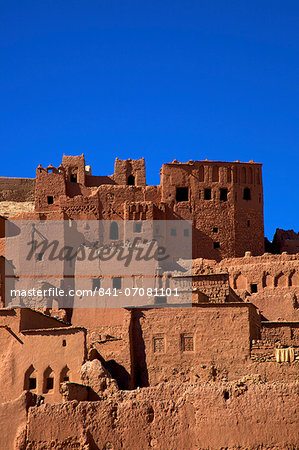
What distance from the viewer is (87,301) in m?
40.8

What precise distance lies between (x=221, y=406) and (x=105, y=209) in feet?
74.5

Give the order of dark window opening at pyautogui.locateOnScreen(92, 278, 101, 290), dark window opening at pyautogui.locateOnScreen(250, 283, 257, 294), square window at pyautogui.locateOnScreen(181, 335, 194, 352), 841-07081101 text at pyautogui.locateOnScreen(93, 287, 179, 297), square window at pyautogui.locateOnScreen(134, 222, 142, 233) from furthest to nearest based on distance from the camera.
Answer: square window at pyautogui.locateOnScreen(134, 222, 142, 233)
dark window opening at pyautogui.locateOnScreen(250, 283, 257, 294)
dark window opening at pyautogui.locateOnScreen(92, 278, 101, 290)
841-07081101 text at pyautogui.locateOnScreen(93, 287, 179, 297)
square window at pyautogui.locateOnScreen(181, 335, 194, 352)

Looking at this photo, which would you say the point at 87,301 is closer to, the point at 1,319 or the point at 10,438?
the point at 1,319

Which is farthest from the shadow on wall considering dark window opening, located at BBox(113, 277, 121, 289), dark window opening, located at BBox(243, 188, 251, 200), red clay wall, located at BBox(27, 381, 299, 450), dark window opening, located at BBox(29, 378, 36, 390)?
dark window opening, located at BBox(243, 188, 251, 200)

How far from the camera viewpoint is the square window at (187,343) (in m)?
33.6

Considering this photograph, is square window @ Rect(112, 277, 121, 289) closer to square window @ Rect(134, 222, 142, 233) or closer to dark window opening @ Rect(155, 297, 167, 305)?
dark window opening @ Rect(155, 297, 167, 305)

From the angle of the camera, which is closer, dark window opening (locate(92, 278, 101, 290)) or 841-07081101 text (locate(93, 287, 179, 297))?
841-07081101 text (locate(93, 287, 179, 297))

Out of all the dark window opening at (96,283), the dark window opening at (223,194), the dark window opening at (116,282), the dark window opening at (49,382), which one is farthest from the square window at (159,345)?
the dark window opening at (223,194)

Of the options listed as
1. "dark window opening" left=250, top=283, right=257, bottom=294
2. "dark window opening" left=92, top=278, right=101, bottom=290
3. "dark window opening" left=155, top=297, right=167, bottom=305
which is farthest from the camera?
"dark window opening" left=250, top=283, right=257, bottom=294

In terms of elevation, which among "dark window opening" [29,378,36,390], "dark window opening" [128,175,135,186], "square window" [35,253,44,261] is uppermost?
"dark window opening" [128,175,135,186]

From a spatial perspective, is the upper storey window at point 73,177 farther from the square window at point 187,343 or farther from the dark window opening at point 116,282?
the square window at point 187,343

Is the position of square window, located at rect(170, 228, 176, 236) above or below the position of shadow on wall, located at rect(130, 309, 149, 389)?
above

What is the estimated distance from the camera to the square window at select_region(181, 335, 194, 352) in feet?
110

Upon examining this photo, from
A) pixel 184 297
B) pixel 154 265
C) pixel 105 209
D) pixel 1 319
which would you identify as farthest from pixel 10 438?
pixel 105 209
